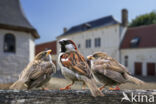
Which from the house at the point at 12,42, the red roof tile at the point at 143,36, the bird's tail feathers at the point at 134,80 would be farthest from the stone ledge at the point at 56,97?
the red roof tile at the point at 143,36

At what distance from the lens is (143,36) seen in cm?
1980

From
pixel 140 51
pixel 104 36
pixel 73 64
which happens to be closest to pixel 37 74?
pixel 73 64

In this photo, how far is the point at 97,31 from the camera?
22.9 metres

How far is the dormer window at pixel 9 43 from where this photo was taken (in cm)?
934

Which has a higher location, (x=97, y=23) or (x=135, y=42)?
(x=97, y=23)

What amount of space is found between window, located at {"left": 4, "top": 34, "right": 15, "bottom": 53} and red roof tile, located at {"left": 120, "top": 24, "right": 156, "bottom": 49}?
607 inches

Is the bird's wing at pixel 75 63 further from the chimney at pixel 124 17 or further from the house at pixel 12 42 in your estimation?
the chimney at pixel 124 17

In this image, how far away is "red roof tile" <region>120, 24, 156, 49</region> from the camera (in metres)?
18.5

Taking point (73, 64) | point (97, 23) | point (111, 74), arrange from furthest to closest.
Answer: point (97, 23), point (111, 74), point (73, 64)

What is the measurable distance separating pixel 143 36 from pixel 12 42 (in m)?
17.1

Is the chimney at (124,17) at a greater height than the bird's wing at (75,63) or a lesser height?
greater

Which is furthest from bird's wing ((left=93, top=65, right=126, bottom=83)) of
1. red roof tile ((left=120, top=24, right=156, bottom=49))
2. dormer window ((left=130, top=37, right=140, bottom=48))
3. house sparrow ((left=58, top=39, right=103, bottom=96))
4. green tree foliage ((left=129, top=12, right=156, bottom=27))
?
green tree foliage ((left=129, top=12, right=156, bottom=27))

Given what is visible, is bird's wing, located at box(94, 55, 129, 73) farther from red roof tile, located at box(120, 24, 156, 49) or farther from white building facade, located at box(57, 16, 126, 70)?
red roof tile, located at box(120, 24, 156, 49)

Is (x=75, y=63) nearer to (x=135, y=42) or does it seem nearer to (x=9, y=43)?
(x=9, y=43)
